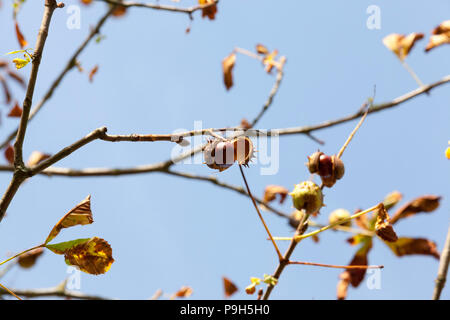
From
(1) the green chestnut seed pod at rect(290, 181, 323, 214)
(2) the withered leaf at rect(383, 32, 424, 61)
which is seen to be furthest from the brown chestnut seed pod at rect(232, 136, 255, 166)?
(2) the withered leaf at rect(383, 32, 424, 61)

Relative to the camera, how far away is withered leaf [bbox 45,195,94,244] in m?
1.43

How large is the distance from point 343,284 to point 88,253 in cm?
130

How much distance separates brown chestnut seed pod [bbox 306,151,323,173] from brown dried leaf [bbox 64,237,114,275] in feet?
2.73

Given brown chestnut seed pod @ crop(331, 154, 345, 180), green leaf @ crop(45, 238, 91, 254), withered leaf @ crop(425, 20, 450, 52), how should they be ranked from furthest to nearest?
withered leaf @ crop(425, 20, 450, 52) → brown chestnut seed pod @ crop(331, 154, 345, 180) → green leaf @ crop(45, 238, 91, 254)

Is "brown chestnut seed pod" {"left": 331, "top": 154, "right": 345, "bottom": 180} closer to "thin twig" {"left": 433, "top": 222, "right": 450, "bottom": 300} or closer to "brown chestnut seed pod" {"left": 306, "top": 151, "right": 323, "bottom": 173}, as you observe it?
"brown chestnut seed pod" {"left": 306, "top": 151, "right": 323, "bottom": 173}

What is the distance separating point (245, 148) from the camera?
172cm

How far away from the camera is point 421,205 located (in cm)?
212

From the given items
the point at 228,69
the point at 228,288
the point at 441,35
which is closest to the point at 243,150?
the point at 441,35

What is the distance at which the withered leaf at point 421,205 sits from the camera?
2.10 metres

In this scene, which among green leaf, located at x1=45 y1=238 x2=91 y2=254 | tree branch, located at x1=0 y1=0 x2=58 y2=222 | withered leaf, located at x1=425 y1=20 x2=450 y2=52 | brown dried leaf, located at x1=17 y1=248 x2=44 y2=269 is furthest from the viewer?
brown dried leaf, located at x1=17 y1=248 x2=44 y2=269

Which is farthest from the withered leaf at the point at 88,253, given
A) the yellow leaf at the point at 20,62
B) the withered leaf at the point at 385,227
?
the withered leaf at the point at 385,227

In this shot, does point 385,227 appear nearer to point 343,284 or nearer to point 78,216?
point 343,284
